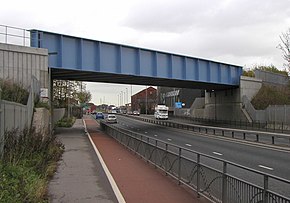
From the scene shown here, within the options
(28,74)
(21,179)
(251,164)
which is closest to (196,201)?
(21,179)

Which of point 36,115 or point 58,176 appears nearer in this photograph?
point 58,176

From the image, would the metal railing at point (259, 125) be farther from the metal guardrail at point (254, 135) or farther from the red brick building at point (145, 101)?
the red brick building at point (145, 101)

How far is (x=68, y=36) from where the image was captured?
3394 centimetres

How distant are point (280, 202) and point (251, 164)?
34.8ft

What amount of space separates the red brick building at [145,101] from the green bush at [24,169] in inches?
4683

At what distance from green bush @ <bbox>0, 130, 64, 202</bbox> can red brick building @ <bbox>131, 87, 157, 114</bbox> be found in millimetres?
118947

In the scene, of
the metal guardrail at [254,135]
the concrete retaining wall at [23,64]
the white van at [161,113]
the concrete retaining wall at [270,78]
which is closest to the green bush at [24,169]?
the concrete retaining wall at [23,64]

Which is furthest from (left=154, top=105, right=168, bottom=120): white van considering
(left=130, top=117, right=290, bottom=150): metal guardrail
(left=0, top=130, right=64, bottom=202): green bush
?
(left=0, top=130, right=64, bottom=202): green bush

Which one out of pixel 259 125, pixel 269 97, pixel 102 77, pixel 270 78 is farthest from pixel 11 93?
pixel 270 78

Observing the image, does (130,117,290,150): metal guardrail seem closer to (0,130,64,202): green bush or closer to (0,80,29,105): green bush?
(0,130,64,202): green bush

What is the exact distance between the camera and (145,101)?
152500 mm

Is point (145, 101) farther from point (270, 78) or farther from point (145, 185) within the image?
point (145, 185)

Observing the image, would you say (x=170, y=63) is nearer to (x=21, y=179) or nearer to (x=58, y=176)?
(x=58, y=176)

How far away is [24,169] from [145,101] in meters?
143
